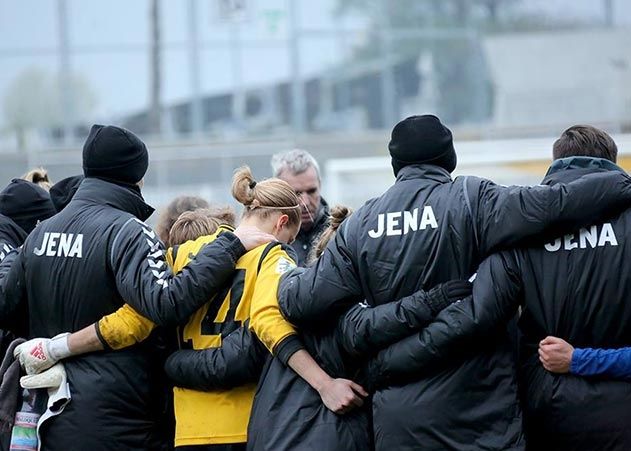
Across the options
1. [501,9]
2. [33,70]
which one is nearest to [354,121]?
[501,9]

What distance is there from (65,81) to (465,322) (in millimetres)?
13600

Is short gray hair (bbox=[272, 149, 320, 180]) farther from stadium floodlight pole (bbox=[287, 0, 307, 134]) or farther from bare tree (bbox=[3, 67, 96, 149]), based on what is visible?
bare tree (bbox=[3, 67, 96, 149])

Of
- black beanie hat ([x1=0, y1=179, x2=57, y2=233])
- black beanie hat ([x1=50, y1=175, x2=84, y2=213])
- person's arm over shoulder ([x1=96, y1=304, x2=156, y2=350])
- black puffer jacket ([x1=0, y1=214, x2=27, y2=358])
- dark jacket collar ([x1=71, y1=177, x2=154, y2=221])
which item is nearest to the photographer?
person's arm over shoulder ([x1=96, y1=304, x2=156, y2=350])

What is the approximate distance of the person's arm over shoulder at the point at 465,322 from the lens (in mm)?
3863

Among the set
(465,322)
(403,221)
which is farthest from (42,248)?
(465,322)

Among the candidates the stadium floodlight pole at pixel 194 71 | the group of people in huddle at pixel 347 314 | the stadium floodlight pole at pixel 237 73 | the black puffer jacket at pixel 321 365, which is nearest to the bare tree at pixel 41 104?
the stadium floodlight pole at pixel 194 71

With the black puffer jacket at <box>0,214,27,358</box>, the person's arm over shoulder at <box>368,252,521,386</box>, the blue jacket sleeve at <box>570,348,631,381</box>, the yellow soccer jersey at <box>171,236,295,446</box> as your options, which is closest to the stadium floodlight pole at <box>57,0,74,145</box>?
the black puffer jacket at <box>0,214,27,358</box>

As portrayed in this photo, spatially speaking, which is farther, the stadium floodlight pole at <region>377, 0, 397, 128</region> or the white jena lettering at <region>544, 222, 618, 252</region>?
the stadium floodlight pole at <region>377, 0, 397, 128</region>

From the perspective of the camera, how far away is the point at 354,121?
16.6 metres

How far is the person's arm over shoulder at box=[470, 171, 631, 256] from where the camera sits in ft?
12.7

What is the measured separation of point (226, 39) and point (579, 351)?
1297 cm

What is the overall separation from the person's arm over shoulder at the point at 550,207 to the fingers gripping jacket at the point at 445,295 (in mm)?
166

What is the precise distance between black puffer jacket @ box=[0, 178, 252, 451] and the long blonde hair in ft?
0.62

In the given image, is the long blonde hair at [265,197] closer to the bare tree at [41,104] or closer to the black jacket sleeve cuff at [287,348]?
the black jacket sleeve cuff at [287,348]
